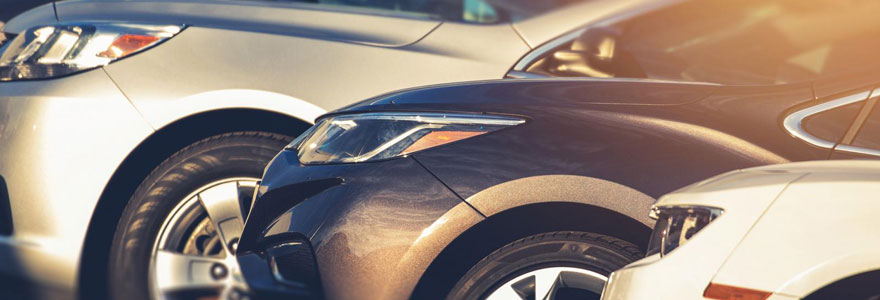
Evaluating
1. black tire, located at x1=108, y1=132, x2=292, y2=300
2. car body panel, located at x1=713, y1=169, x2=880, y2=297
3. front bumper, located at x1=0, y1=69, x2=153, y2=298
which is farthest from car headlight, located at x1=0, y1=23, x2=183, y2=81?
car body panel, located at x1=713, y1=169, x2=880, y2=297

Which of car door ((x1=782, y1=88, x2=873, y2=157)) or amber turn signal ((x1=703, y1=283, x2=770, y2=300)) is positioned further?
car door ((x1=782, y1=88, x2=873, y2=157))

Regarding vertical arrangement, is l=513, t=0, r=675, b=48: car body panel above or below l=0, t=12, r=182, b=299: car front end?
above

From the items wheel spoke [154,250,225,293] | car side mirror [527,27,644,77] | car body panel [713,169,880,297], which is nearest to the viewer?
car body panel [713,169,880,297]

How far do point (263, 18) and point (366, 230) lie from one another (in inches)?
72.3

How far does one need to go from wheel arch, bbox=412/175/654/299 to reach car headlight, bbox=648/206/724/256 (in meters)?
0.19

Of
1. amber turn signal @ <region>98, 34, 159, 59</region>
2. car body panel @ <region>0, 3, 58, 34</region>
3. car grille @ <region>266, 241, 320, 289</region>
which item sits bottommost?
car grille @ <region>266, 241, 320, 289</region>

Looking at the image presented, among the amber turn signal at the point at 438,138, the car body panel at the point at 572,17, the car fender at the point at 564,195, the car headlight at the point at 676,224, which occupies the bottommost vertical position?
the car headlight at the point at 676,224

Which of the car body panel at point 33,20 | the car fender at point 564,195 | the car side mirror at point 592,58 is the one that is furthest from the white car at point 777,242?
the car body panel at point 33,20

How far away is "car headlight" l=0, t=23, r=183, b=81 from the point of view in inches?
144

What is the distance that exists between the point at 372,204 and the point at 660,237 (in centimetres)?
69

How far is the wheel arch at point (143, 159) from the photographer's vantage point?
356cm

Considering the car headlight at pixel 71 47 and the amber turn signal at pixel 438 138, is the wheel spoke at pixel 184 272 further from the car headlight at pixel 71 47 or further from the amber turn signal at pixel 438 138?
the amber turn signal at pixel 438 138

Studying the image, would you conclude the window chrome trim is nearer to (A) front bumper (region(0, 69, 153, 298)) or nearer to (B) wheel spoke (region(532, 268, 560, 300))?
(A) front bumper (region(0, 69, 153, 298))

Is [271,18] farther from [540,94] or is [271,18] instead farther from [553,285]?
[553,285]
